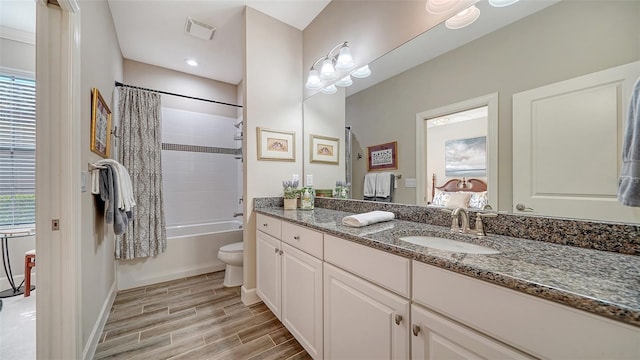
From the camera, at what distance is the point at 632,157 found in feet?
2.03

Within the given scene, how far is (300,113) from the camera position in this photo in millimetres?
2391

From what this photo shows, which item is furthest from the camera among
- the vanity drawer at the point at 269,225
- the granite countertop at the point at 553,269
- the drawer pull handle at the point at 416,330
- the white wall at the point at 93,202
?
the vanity drawer at the point at 269,225

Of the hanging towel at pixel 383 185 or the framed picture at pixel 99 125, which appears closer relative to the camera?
the framed picture at pixel 99 125

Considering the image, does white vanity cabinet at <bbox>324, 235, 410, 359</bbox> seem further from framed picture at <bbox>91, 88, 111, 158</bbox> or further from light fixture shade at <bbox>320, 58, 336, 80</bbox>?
framed picture at <bbox>91, 88, 111, 158</bbox>

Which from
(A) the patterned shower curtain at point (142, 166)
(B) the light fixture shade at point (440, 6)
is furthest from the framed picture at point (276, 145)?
(B) the light fixture shade at point (440, 6)

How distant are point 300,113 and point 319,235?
1.53 m

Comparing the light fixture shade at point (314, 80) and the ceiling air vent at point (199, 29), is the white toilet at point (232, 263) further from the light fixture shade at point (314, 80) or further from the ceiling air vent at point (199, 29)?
the ceiling air vent at point (199, 29)

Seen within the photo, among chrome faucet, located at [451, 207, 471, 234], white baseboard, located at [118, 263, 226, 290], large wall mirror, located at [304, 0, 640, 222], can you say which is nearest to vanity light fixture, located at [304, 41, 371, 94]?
large wall mirror, located at [304, 0, 640, 222]

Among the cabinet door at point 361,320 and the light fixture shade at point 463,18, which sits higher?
the light fixture shade at point 463,18

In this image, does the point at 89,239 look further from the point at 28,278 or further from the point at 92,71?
the point at 28,278

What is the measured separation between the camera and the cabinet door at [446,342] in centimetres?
61

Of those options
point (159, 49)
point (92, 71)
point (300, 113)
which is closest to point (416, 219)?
point (300, 113)

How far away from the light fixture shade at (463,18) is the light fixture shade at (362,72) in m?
0.59

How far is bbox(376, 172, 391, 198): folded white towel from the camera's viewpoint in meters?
1.61
